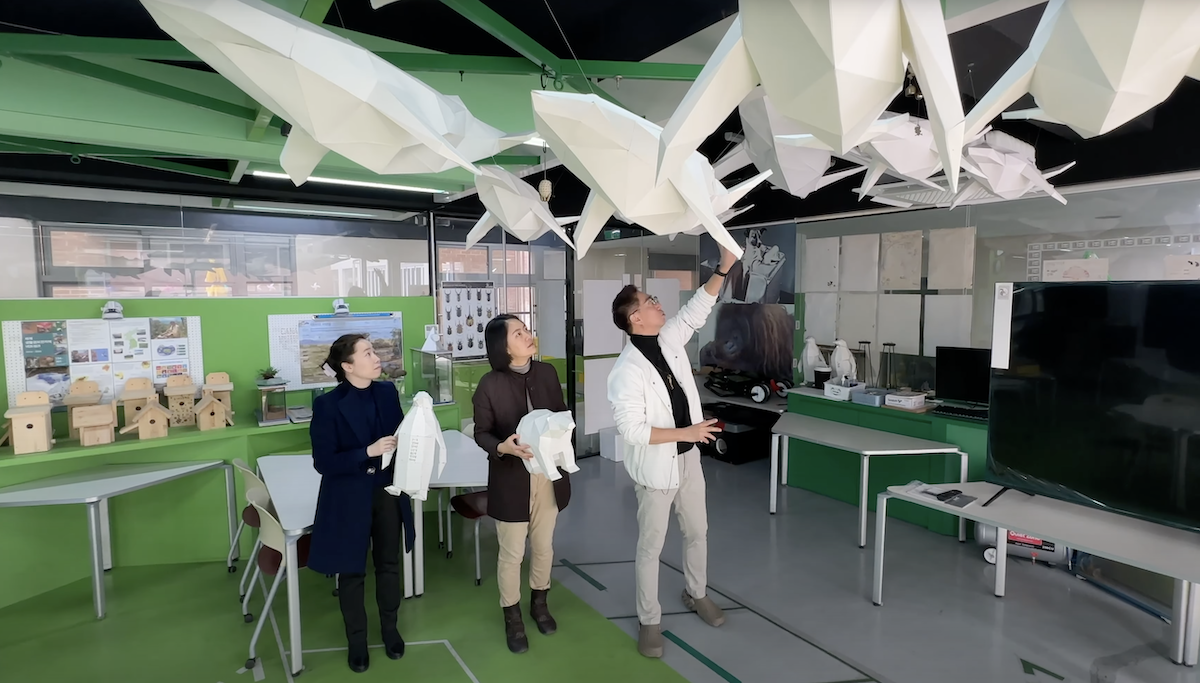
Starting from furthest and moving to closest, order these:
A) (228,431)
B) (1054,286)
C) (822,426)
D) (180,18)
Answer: (822,426), (228,431), (1054,286), (180,18)

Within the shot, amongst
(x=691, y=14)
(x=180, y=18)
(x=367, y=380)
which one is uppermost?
(x=691, y=14)

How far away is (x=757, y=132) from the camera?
2088mm

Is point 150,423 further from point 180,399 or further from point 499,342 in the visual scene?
point 499,342

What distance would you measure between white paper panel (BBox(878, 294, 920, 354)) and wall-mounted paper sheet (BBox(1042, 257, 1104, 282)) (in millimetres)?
Result: 904

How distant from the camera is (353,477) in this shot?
2645mm

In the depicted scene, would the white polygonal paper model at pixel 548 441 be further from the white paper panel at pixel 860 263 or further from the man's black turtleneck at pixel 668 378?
the white paper panel at pixel 860 263

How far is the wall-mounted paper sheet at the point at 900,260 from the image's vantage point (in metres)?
4.64

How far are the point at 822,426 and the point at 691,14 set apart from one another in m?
3.33

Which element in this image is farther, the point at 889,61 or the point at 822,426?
the point at 822,426

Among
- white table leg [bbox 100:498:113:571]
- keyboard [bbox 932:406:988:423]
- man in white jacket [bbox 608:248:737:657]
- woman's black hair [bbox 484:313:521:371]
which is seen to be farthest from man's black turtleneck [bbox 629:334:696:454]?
white table leg [bbox 100:498:113:571]

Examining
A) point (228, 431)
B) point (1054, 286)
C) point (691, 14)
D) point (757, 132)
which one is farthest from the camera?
point (228, 431)

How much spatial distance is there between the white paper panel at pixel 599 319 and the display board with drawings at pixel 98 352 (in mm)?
3236

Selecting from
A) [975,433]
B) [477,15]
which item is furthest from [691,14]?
[975,433]

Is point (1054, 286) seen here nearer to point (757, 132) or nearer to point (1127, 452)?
point (1127, 452)
